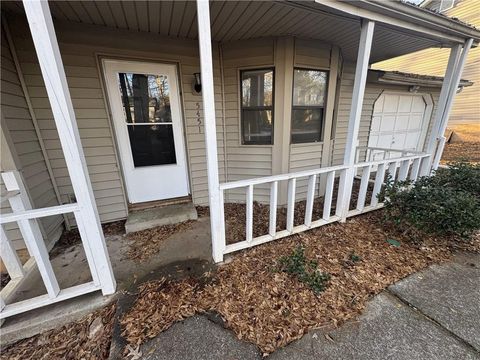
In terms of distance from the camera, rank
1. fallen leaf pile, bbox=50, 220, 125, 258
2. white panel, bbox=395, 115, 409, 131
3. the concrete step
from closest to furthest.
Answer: fallen leaf pile, bbox=50, 220, 125, 258
the concrete step
white panel, bbox=395, 115, 409, 131

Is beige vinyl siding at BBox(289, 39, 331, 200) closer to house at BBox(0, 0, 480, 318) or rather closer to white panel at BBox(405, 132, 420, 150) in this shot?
house at BBox(0, 0, 480, 318)

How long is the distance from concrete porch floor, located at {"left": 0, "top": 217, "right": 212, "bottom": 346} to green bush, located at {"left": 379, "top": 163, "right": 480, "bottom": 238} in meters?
2.54

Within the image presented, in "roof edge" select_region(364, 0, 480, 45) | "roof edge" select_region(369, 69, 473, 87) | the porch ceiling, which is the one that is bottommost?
"roof edge" select_region(369, 69, 473, 87)

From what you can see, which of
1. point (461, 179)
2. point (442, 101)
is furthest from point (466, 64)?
point (461, 179)

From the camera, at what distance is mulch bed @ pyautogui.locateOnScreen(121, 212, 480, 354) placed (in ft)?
5.23

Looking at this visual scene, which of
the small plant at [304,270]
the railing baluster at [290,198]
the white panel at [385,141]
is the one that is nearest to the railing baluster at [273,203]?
the railing baluster at [290,198]

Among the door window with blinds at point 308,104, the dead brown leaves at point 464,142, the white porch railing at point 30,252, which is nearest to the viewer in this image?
the white porch railing at point 30,252

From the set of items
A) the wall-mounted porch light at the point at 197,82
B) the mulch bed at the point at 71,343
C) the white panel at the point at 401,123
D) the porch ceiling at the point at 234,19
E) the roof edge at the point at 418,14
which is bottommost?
the mulch bed at the point at 71,343

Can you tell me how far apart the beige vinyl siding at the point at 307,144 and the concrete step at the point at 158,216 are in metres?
1.90

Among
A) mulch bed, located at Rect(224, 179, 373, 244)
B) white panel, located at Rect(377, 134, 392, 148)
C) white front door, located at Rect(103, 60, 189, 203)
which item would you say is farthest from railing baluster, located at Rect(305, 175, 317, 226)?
white panel, located at Rect(377, 134, 392, 148)

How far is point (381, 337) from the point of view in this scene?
152cm

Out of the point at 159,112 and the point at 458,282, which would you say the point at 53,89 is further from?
the point at 458,282

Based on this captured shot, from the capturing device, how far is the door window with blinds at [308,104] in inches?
134

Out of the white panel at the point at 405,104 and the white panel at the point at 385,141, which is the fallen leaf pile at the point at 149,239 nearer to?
the white panel at the point at 385,141
